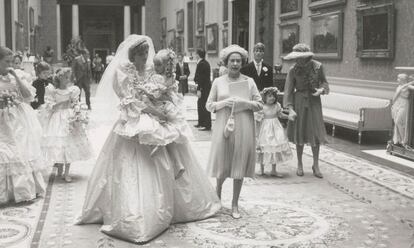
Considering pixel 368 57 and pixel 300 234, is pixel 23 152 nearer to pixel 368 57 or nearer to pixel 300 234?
pixel 300 234

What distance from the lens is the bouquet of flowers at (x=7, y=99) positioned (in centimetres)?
584

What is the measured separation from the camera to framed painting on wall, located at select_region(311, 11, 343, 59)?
41.3 feet

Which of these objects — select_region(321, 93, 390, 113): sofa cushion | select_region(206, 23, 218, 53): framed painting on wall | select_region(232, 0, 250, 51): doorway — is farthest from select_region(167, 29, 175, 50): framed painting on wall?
select_region(321, 93, 390, 113): sofa cushion

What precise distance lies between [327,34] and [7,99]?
9149 mm


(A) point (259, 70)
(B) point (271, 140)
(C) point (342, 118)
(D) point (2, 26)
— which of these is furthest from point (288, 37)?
(D) point (2, 26)

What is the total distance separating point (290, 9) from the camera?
1547cm

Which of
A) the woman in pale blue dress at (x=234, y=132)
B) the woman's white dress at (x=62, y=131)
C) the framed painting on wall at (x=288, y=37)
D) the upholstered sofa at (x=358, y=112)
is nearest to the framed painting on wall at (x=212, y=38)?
the framed painting on wall at (x=288, y=37)

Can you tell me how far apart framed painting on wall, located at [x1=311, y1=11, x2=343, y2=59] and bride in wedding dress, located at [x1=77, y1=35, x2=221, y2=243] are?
8197mm

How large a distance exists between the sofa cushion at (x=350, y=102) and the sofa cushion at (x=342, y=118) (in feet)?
0.47

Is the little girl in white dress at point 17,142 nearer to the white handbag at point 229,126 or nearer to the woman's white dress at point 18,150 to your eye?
the woman's white dress at point 18,150

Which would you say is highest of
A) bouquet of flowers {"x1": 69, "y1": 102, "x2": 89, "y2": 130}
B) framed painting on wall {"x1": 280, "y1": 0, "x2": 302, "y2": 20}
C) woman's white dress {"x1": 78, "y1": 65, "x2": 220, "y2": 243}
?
framed painting on wall {"x1": 280, "y1": 0, "x2": 302, "y2": 20}

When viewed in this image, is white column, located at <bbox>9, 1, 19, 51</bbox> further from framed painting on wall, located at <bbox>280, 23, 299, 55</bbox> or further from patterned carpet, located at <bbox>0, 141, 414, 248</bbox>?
patterned carpet, located at <bbox>0, 141, 414, 248</bbox>

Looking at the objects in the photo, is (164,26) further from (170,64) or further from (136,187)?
(136,187)

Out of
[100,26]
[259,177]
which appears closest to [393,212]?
[259,177]
